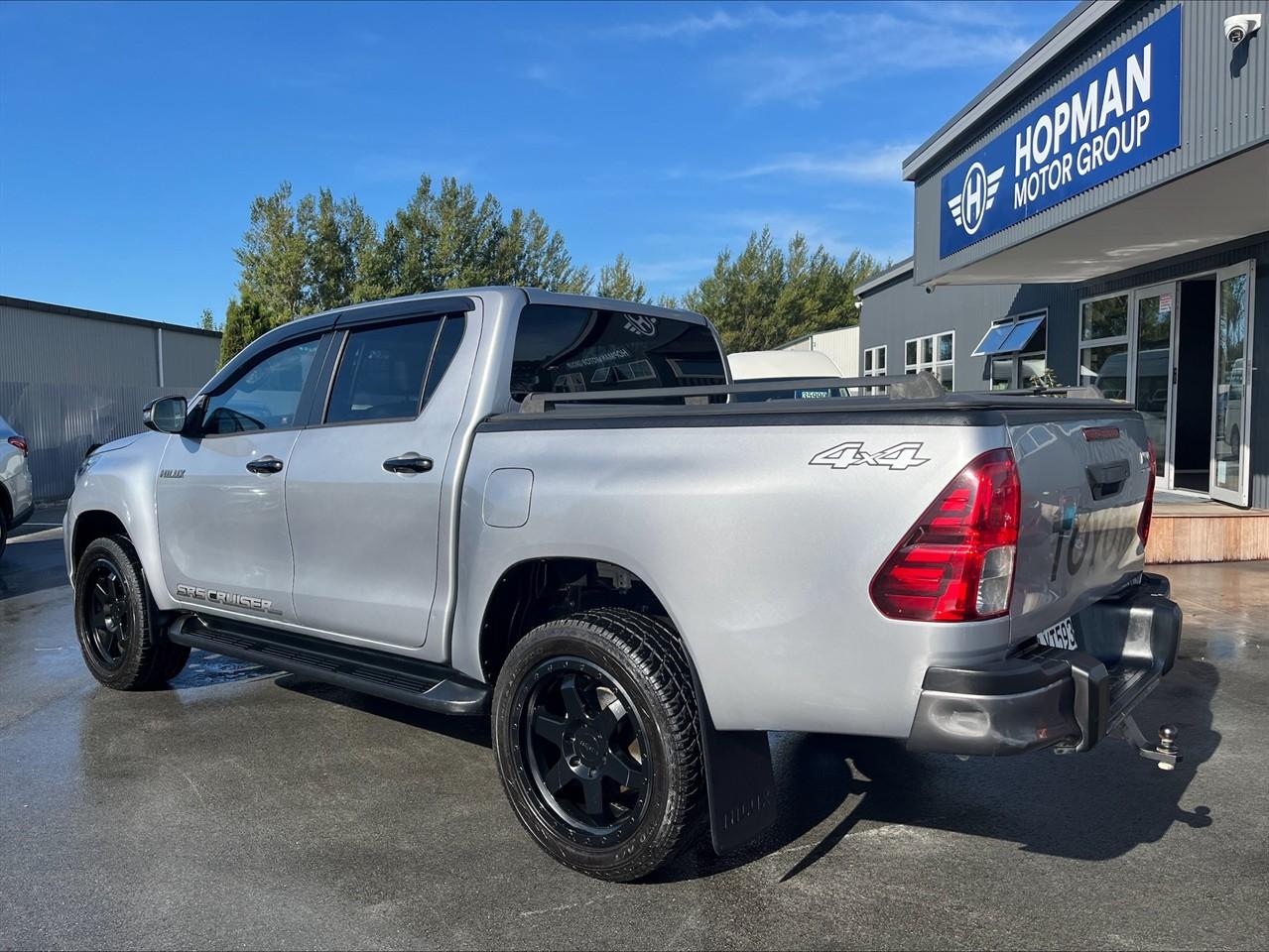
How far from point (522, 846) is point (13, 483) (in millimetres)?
8880

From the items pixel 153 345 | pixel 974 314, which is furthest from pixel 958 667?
pixel 153 345

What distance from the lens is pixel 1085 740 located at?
9.16 feet

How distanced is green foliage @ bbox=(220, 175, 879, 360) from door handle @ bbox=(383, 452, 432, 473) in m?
26.2

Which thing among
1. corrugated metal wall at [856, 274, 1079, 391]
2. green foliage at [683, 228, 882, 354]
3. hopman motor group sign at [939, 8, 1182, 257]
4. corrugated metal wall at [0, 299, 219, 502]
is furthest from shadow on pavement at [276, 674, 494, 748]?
green foliage at [683, 228, 882, 354]

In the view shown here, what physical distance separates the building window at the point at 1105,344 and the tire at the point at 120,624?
38.4 feet

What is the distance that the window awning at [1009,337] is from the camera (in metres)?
15.6

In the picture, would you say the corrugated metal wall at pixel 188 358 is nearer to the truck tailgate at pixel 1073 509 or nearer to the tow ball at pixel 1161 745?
the truck tailgate at pixel 1073 509

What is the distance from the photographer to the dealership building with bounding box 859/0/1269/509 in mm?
8414

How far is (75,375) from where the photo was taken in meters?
26.2

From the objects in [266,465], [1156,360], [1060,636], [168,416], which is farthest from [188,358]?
[1060,636]

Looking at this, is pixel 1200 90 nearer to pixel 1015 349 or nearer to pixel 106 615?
pixel 1015 349

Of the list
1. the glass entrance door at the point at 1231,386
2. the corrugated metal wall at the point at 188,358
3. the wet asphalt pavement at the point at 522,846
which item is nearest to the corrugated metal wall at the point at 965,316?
the glass entrance door at the point at 1231,386

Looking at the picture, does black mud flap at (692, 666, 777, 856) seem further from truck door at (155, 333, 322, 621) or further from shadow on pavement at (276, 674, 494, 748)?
truck door at (155, 333, 322, 621)

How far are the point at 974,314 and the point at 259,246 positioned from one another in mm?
27238
